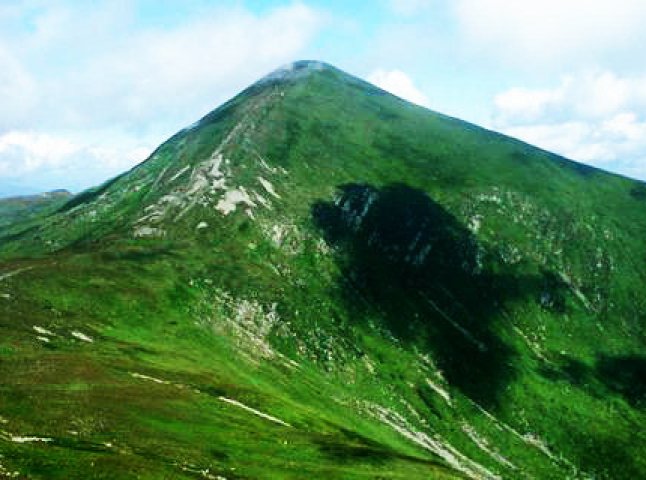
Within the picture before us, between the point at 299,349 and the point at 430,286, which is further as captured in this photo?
the point at 430,286

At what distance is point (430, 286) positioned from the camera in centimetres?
17962

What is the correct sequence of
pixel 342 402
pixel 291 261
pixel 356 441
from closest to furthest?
pixel 356 441
pixel 342 402
pixel 291 261

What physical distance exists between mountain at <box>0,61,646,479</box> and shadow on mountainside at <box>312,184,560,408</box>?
1.95ft

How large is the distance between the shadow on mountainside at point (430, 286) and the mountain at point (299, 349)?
0.59m

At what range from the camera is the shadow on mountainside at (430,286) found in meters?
158

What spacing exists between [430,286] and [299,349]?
182 feet

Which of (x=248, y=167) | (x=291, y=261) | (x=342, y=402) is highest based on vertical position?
(x=248, y=167)

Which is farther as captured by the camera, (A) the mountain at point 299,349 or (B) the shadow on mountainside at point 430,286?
(B) the shadow on mountainside at point 430,286

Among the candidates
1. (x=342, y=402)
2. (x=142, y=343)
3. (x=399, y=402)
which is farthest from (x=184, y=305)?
(x=399, y=402)

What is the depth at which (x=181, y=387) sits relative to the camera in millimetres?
84438

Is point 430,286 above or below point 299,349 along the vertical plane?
above

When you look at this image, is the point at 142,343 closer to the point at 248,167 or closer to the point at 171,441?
the point at 171,441

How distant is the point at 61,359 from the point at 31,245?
122 metres

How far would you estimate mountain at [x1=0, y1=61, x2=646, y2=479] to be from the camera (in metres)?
65.9
